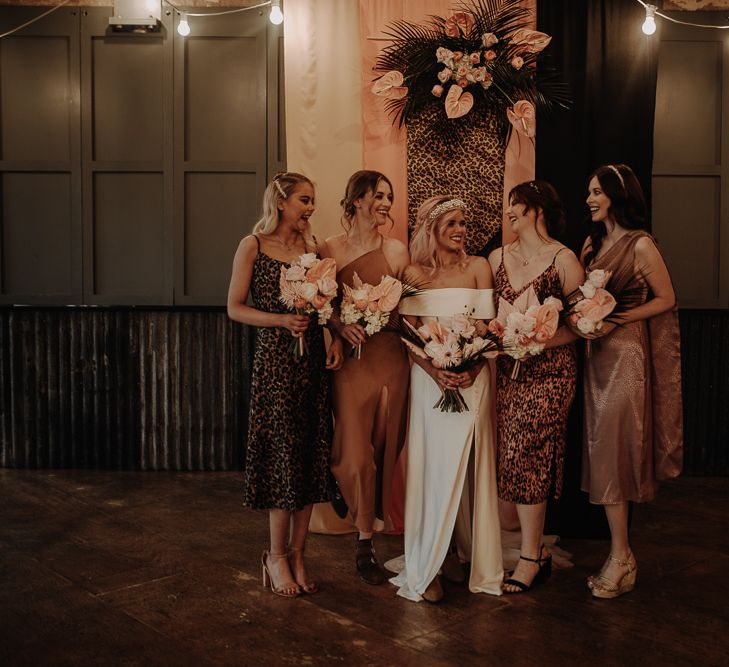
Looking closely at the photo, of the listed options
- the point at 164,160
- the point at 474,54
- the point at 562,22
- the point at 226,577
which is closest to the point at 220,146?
the point at 164,160

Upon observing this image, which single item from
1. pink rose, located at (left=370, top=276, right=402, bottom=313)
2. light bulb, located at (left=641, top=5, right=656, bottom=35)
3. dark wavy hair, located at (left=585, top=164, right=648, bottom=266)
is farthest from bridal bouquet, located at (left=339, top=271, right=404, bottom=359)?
light bulb, located at (left=641, top=5, right=656, bottom=35)

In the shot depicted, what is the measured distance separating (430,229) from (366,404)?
32.7 inches

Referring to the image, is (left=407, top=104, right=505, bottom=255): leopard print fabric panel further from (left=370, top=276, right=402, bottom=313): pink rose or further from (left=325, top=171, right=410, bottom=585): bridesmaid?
(left=370, top=276, right=402, bottom=313): pink rose

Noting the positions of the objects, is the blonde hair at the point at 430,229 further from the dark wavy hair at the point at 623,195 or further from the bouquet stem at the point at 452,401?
the dark wavy hair at the point at 623,195

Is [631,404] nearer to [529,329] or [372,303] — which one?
[529,329]

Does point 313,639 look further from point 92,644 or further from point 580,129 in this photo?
point 580,129

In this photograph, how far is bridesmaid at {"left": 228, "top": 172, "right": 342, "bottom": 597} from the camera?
319 centimetres

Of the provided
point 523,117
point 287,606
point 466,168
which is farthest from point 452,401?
point 523,117

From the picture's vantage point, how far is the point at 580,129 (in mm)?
3979

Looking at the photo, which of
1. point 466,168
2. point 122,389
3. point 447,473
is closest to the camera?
point 447,473

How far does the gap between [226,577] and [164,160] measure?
10.1ft

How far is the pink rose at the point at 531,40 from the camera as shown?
3.88 meters

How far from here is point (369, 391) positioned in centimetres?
341

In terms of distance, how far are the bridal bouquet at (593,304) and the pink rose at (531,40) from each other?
1.44m
